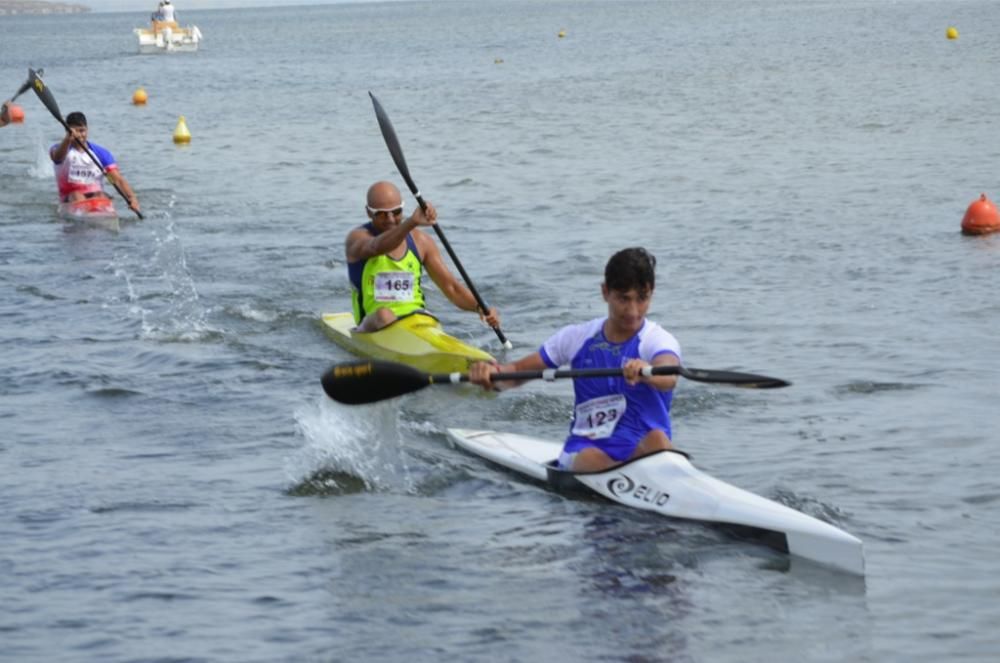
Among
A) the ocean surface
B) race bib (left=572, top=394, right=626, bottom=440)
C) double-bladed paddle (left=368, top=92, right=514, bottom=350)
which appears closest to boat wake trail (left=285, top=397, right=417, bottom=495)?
the ocean surface

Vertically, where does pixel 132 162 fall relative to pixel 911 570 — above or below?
above

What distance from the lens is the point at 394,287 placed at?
12.3 m

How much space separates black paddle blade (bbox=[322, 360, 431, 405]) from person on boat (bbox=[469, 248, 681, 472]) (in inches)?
27.6

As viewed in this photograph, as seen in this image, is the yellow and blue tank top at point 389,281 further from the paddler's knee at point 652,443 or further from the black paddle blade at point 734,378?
the black paddle blade at point 734,378

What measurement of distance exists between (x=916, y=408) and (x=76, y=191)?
43.2ft

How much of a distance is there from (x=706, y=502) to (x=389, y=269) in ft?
15.7

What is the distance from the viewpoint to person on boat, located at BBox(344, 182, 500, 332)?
11789 mm

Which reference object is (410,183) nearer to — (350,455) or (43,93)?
(350,455)

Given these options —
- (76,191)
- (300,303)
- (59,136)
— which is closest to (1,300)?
(300,303)

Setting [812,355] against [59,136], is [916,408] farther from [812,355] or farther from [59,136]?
→ [59,136]

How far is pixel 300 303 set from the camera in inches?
609

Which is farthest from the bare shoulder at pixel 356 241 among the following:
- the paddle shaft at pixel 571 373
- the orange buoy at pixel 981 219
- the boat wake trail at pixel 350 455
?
the orange buoy at pixel 981 219

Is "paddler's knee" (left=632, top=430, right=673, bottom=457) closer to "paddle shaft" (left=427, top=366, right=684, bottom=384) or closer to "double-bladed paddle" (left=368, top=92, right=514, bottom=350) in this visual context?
"paddle shaft" (left=427, top=366, right=684, bottom=384)

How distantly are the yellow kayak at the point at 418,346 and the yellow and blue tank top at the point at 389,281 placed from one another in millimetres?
182
